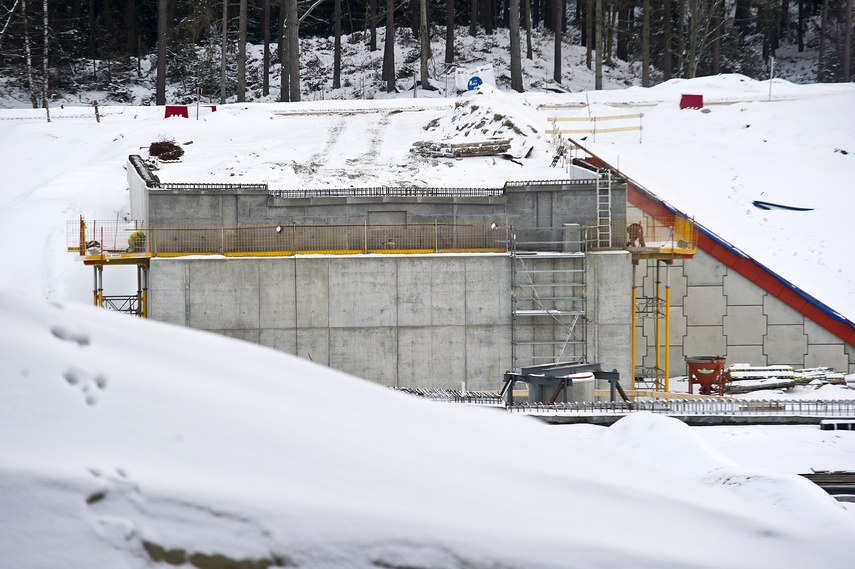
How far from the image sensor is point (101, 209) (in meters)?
24.0

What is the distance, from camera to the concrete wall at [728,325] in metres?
21.1

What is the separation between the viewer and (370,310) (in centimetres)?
1973

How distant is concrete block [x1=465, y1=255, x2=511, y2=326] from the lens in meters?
19.9

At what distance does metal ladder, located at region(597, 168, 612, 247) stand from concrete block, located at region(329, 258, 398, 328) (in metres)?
5.89

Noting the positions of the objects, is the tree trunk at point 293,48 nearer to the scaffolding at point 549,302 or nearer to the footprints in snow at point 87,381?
the scaffolding at point 549,302

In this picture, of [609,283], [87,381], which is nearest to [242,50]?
[609,283]

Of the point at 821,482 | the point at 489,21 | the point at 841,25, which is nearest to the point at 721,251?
the point at 821,482

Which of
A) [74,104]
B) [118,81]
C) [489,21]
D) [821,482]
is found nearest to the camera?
[821,482]

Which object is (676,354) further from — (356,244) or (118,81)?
(118,81)

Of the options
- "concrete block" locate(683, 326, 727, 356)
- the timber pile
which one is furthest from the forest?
"concrete block" locate(683, 326, 727, 356)

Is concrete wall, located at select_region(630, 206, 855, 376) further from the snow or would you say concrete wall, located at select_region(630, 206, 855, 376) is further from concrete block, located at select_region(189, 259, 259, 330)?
the snow

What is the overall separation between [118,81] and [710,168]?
143 ft

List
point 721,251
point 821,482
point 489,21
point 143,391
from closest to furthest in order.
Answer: point 143,391 → point 821,482 → point 721,251 → point 489,21

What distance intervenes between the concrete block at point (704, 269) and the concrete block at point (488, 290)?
19.3ft
